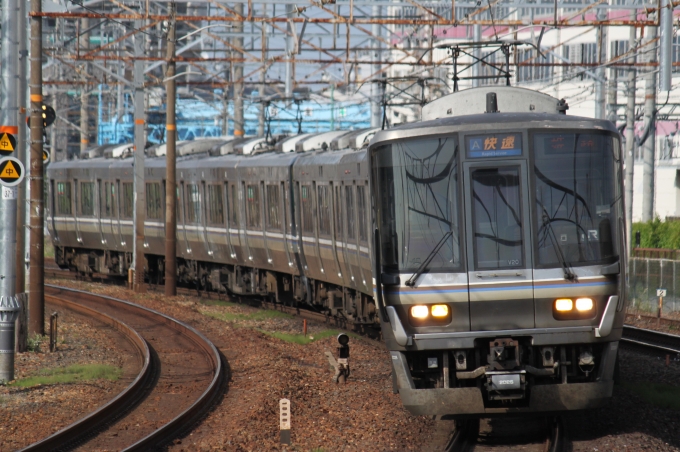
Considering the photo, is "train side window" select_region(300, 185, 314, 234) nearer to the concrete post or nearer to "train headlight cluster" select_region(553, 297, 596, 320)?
the concrete post

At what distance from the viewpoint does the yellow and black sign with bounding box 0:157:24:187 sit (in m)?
13.4

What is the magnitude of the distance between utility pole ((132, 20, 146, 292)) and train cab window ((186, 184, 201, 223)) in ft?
4.03

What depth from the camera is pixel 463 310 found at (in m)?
8.86

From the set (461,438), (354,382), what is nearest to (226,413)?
Answer: (354,382)

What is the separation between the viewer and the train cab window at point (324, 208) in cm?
1778

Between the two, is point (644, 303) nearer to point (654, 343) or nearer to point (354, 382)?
point (654, 343)

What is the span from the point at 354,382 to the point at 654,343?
20.0 feet

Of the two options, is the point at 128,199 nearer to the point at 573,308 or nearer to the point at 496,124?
the point at 496,124

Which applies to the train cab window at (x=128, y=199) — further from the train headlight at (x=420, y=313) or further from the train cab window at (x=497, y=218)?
the train cab window at (x=497, y=218)

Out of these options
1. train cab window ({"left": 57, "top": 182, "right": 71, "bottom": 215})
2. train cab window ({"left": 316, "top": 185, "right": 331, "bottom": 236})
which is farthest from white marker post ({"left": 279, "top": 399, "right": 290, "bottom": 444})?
train cab window ({"left": 57, "top": 182, "right": 71, "bottom": 215})

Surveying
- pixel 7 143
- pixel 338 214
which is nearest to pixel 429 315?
pixel 7 143

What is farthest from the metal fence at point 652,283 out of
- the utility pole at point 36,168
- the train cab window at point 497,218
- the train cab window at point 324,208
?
the train cab window at point 497,218

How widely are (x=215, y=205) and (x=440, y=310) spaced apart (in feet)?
51.6

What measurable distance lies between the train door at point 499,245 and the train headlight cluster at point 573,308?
219 millimetres
